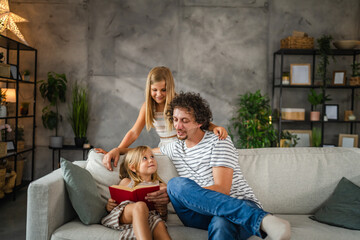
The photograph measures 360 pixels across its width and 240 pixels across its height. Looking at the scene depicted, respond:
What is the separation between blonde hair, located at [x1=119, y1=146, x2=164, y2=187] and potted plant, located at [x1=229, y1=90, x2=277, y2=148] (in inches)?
87.7

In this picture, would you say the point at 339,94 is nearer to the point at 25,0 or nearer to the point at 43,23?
the point at 43,23

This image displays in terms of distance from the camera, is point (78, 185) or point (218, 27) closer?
point (78, 185)

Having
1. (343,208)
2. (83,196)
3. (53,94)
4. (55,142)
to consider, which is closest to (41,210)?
(83,196)

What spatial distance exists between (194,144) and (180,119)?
206mm

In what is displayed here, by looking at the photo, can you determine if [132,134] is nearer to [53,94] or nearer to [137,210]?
[137,210]

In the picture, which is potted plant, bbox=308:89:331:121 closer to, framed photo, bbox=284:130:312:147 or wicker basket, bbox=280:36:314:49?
framed photo, bbox=284:130:312:147

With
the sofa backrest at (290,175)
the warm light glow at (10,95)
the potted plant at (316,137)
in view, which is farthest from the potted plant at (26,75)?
the potted plant at (316,137)

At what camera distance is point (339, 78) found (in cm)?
431

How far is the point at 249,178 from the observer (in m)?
2.16

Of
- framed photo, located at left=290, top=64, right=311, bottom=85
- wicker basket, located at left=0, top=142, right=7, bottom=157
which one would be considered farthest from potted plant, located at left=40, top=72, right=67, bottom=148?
framed photo, located at left=290, top=64, right=311, bottom=85

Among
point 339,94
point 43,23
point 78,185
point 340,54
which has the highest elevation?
point 43,23

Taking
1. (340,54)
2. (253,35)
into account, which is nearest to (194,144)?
(253,35)

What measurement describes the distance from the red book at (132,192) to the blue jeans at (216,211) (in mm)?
129

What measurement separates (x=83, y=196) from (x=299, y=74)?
3547 millimetres
